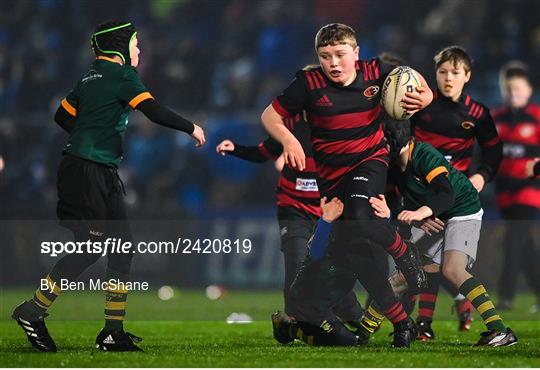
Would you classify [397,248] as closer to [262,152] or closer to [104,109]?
[262,152]

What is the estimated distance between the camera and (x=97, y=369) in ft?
21.6

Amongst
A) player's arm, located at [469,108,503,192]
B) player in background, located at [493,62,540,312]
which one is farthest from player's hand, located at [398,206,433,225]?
player in background, located at [493,62,540,312]

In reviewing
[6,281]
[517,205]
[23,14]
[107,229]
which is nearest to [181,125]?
[107,229]

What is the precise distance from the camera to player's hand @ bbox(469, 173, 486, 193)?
8375mm

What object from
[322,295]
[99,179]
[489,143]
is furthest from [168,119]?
[489,143]

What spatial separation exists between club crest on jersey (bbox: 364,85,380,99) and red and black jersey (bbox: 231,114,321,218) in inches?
35.8

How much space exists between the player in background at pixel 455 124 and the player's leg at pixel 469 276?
569 millimetres

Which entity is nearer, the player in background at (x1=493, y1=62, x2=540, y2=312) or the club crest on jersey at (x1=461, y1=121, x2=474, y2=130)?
the club crest on jersey at (x1=461, y1=121, x2=474, y2=130)

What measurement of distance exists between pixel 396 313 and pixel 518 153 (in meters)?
4.70

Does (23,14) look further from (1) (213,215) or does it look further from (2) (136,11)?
(1) (213,215)

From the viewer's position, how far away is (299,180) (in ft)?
28.1

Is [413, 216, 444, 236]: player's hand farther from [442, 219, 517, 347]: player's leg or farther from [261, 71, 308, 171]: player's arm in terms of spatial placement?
[261, 71, 308, 171]: player's arm

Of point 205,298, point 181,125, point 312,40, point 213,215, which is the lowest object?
point 205,298

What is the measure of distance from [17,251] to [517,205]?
6.15m
